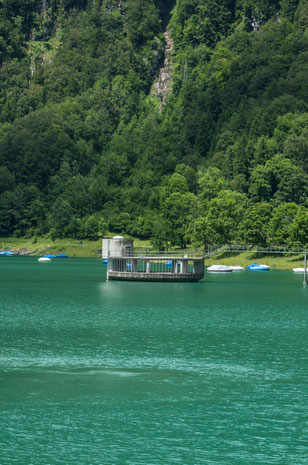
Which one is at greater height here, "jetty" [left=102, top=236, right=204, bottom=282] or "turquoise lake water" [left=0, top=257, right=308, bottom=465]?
"jetty" [left=102, top=236, right=204, bottom=282]

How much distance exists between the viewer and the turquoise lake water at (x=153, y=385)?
44.2 m

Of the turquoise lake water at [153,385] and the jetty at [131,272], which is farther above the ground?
the jetty at [131,272]

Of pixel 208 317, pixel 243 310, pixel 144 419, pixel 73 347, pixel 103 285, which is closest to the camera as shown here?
pixel 144 419

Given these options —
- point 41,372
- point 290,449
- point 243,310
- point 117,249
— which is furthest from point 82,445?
point 117,249

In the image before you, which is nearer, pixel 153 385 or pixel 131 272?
pixel 153 385

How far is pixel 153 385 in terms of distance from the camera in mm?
60312

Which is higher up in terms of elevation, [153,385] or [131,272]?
[131,272]

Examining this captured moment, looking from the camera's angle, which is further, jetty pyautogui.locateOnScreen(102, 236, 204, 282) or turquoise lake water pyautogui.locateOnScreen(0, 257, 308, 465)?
jetty pyautogui.locateOnScreen(102, 236, 204, 282)

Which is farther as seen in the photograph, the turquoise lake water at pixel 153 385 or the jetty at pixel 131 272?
the jetty at pixel 131 272

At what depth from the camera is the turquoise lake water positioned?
4422 centimetres

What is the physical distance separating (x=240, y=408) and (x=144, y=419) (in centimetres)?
757

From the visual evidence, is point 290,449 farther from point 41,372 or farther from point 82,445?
point 41,372

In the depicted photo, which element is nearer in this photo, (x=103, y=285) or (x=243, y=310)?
(x=243, y=310)

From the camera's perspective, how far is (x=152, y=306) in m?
123
